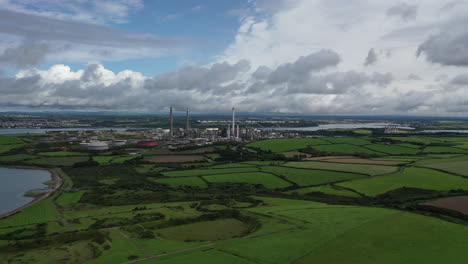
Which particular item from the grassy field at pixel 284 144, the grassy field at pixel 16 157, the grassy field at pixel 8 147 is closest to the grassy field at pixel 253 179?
the grassy field at pixel 284 144

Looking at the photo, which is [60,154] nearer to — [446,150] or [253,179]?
[253,179]

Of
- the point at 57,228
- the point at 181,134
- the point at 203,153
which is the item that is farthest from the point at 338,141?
the point at 57,228

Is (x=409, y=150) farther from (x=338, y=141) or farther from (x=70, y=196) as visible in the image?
(x=70, y=196)

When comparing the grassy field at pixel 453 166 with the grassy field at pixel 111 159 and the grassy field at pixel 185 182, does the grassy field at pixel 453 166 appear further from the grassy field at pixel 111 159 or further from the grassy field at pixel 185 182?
the grassy field at pixel 111 159

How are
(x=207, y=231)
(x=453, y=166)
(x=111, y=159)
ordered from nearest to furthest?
(x=207, y=231) < (x=453, y=166) < (x=111, y=159)

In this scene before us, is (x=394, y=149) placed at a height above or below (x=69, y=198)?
above

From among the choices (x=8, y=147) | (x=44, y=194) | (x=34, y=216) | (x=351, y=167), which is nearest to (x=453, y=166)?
(x=351, y=167)

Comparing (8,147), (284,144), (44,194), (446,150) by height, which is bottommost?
(44,194)
